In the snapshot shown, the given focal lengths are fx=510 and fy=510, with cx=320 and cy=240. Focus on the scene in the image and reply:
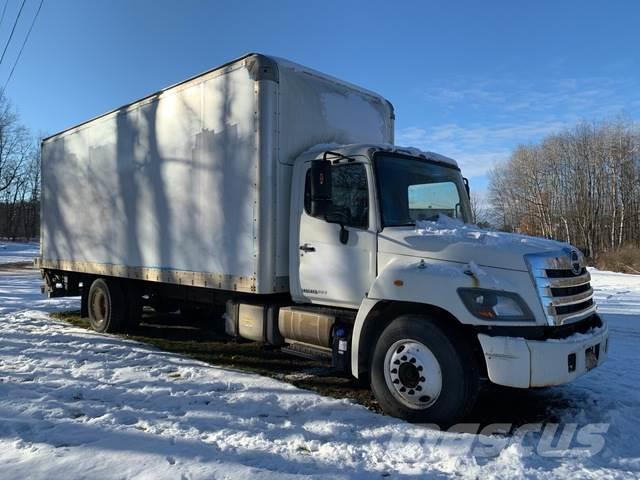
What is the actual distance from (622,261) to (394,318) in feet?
97.4

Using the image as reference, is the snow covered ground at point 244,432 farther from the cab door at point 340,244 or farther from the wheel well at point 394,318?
the cab door at point 340,244

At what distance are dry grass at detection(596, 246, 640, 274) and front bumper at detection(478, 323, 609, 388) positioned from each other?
87.6 feet

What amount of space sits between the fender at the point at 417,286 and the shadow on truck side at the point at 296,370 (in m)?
1.00

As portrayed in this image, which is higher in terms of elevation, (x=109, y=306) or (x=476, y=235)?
(x=476, y=235)

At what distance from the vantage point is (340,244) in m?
5.49

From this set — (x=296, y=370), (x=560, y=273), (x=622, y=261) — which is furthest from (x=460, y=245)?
(x=622, y=261)

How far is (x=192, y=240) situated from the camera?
278 inches

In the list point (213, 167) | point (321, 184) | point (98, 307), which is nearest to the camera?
point (321, 184)

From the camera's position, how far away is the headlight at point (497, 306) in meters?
4.29

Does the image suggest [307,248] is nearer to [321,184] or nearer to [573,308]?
[321,184]

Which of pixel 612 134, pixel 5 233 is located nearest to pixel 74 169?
pixel 612 134

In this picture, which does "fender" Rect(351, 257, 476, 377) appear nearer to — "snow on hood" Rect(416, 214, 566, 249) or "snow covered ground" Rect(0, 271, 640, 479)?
"snow on hood" Rect(416, 214, 566, 249)

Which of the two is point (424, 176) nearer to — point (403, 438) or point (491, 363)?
point (491, 363)

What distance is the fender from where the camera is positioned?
4438 millimetres
